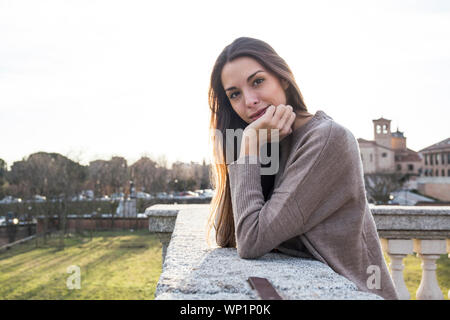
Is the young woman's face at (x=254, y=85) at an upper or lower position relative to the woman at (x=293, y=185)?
upper

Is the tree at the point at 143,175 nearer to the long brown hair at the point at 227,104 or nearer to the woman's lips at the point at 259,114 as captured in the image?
the long brown hair at the point at 227,104

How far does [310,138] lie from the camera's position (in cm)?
168

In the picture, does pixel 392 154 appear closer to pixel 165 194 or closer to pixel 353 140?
pixel 165 194

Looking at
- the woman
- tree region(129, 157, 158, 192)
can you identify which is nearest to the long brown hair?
the woman

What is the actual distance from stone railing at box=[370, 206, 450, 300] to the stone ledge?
65.9 inches

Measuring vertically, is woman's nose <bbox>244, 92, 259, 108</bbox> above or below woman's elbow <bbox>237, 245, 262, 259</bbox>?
above

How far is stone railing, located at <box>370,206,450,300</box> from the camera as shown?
3.08m

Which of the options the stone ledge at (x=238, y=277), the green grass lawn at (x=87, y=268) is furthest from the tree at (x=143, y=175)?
the stone ledge at (x=238, y=277)

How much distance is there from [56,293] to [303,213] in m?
19.9

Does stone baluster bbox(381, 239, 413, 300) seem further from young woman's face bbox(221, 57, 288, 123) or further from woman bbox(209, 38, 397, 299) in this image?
young woman's face bbox(221, 57, 288, 123)

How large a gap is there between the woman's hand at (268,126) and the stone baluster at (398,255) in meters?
1.75

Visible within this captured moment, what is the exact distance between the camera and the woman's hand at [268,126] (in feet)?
5.99
